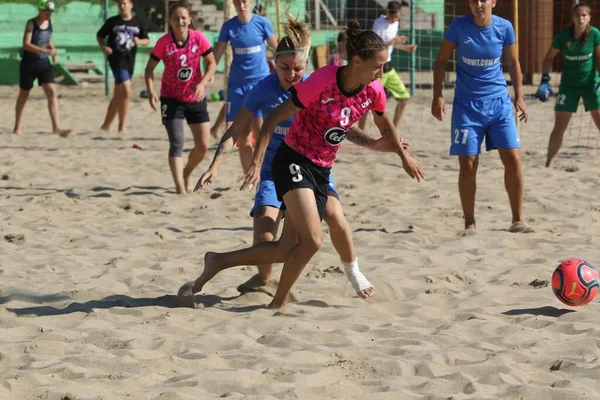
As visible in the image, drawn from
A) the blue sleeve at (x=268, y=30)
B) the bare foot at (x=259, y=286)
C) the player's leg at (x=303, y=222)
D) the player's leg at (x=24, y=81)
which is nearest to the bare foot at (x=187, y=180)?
the blue sleeve at (x=268, y=30)

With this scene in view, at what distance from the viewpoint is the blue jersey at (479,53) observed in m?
7.58

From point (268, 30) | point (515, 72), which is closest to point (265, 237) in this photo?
point (515, 72)

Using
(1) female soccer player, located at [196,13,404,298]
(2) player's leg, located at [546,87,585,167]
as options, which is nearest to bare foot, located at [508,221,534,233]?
(1) female soccer player, located at [196,13,404,298]

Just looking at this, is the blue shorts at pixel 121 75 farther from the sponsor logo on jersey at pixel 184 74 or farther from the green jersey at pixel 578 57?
the green jersey at pixel 578 57

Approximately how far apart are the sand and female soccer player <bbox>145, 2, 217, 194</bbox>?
624 mm

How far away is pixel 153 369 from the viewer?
453cm

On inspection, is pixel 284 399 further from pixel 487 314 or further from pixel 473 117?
pixel 473 117

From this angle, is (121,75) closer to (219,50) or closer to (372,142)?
(219,50)

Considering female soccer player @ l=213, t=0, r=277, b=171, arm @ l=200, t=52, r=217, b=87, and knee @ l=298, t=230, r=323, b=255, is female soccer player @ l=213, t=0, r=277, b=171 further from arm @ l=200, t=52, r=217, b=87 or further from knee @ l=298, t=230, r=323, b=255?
knee @ l=298, t=230, r=323, b=255

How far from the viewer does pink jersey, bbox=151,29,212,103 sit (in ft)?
30.1

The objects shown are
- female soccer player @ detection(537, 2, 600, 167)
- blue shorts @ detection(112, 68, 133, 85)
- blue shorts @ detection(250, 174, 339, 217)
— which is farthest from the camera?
blue shorts @ detection(112, 68, 133, 85)

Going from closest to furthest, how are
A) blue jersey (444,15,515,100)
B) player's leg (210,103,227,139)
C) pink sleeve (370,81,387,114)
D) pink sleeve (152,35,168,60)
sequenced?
pink sleeve (370,81,387,114) → blue jersey (444,15,515,100) → pink sleeve (152,35,168,60) → player's leg (210,103,227,139)

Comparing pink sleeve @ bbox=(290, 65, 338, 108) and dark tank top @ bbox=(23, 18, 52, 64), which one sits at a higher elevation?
pink sleeve @ bbox=(290, 65, 338, 108)

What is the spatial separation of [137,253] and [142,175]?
3.70m
